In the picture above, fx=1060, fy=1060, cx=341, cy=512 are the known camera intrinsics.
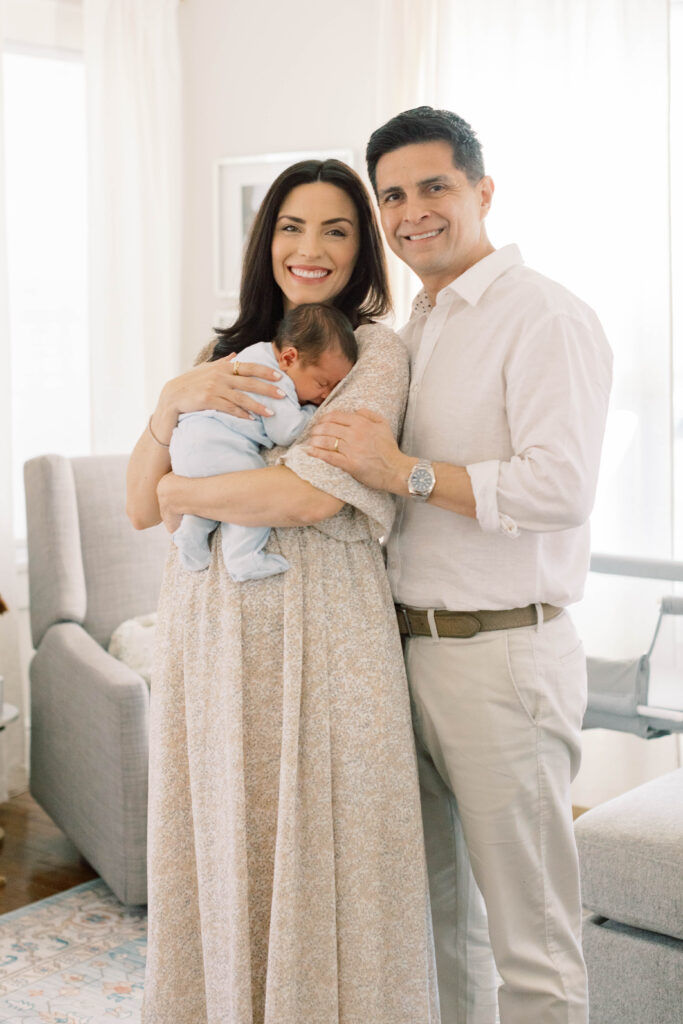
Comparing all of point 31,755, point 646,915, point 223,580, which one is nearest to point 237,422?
point 223,580

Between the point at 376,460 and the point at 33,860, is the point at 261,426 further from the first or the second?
the point at 33,860

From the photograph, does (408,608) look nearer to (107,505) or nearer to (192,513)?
(192,513)

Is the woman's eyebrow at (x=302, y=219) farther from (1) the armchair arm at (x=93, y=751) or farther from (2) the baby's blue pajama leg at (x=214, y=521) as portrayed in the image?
(1) the armchair arm at (x=93, y=751)

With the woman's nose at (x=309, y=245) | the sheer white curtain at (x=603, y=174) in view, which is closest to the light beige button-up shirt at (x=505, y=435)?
the woman's nose at (x=309, y=245)

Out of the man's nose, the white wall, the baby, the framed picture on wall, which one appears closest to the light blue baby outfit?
the baby

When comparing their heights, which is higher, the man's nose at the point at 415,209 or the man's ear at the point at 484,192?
the man's ear at the point at 484,192

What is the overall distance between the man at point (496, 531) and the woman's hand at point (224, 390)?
4.3 inches

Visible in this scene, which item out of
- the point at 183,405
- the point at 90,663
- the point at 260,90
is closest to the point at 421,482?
the point at 183,405

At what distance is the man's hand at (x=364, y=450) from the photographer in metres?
A: 1.53

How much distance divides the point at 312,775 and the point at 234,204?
296 centimetres

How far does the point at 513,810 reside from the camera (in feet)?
5.29

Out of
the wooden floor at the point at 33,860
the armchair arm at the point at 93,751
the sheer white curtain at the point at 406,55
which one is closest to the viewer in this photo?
the armchair arm at the point at 93,751

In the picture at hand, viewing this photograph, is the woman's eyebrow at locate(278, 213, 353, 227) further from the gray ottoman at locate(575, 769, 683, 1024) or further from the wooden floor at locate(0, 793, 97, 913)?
the wooden floor at locate(0, 793, 97, 913)

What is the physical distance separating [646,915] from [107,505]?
1983 millimetres
